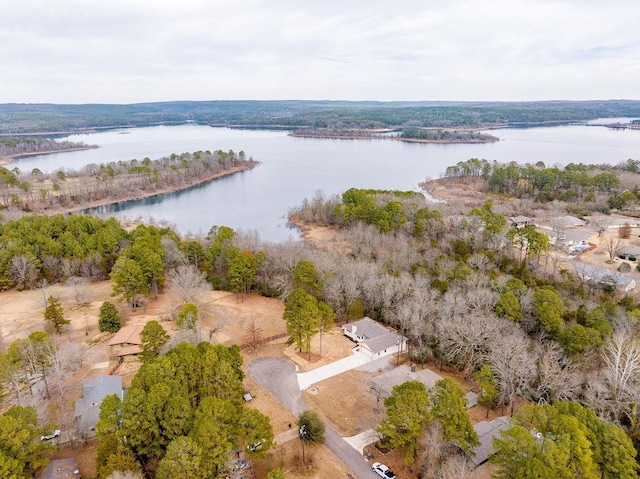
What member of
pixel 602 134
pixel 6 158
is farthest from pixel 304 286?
pixel 602 134

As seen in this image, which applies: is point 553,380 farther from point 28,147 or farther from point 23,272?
point 28,147

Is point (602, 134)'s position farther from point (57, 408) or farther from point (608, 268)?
point (57, 408)

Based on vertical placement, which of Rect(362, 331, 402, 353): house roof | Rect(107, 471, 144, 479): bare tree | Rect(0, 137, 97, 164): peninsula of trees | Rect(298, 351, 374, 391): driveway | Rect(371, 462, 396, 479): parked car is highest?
→ Rect(0, 137, 97, 164): peninsula of trees

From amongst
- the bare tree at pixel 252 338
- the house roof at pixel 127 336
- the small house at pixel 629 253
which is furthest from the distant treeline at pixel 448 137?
the house roof at pixel 127 336

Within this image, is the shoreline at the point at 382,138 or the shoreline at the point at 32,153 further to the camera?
the shoreline at the point at 382,138

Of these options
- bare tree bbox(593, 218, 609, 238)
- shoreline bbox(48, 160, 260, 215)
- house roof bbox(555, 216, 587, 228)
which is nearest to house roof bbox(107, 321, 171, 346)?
shoreline bbox(48, 160, 260, 215)

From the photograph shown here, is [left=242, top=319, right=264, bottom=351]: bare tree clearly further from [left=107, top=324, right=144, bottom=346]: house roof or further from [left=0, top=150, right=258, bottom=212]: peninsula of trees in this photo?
[left=0, top=150, right=258, bottom=212]: peninsula of trees

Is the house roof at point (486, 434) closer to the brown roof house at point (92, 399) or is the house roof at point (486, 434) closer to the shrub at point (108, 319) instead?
the brown roof house at point (92, 399)
